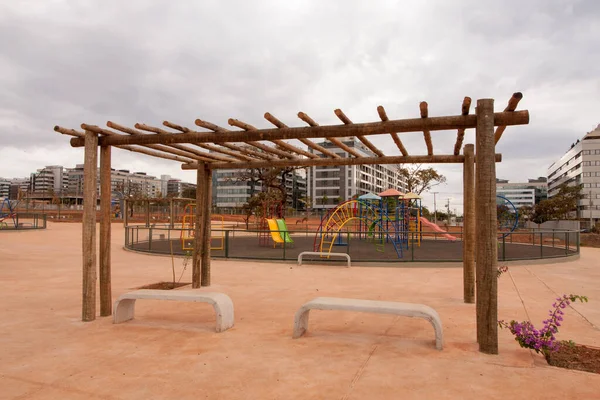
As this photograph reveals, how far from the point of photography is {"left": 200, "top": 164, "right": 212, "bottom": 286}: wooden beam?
8.37 meters

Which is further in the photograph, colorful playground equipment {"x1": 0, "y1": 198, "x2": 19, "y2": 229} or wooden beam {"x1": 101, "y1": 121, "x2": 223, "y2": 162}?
colorful playground equipment {"x1": 0, "y1": 198, "x2": 19, "y2": 229}

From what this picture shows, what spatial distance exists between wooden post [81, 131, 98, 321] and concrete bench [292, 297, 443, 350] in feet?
9.85

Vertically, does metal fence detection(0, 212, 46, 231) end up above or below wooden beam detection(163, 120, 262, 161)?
below

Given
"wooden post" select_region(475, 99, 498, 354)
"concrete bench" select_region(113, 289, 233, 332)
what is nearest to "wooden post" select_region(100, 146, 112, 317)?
"concrete bench" select_region(113, 289, 233, 332)

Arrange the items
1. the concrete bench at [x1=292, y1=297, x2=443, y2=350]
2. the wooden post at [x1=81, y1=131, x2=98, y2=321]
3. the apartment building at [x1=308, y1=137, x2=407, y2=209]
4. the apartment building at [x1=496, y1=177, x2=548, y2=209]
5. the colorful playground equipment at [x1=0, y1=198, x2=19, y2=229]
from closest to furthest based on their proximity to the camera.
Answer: the concrete bench at [x1=292, y1=297, x2=443, y2=350]
the wooden post at [x1=81, y1=131, x2=98, y2=321]
the colorful playground equipment at [x1=0, y1=198, x2=19, y2=229]
the apartment building at [x1=308, y1=137, x2=407, y2=209]
the apartment building at [x1=496, y1=177, x2=548, y2=209]

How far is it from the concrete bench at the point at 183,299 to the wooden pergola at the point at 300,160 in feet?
1.53

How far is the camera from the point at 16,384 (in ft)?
12.1

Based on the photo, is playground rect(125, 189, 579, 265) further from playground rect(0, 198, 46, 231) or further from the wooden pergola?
playground rect(0, 198, 46, 231)

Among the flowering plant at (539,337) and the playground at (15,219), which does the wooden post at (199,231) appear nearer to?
the flowering plant at (539,337)

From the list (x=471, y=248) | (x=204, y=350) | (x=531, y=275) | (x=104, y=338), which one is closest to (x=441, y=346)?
(x=204, y=350)

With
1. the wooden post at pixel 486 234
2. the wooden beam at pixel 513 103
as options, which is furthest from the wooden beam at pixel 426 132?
the wooden beam at pixel 513 103

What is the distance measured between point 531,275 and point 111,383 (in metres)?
10.7

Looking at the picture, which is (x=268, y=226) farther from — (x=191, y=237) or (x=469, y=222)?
(x=469, y=222)

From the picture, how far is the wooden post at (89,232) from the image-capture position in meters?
5.89
